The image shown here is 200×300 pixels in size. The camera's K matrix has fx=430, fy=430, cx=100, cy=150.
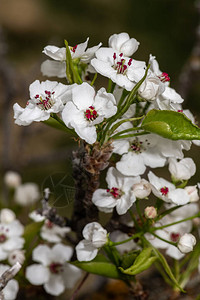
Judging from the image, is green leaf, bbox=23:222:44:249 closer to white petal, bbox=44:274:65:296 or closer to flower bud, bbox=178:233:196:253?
white petal, bbox=44:274:65:296

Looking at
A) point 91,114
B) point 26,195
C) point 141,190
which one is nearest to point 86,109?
point 91,114

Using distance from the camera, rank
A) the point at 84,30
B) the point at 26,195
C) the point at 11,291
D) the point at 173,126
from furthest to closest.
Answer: the point at 84,30
the point at 26,195
the point at 11,291
the point at 173,126

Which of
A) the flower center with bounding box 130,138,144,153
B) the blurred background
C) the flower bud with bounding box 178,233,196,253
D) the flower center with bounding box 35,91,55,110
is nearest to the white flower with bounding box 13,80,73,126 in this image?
the flower center with bounding box 35,91,55,110

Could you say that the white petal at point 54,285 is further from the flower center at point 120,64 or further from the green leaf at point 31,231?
the flower center at point 120,64

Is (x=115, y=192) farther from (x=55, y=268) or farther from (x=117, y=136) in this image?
(x=55, y=268)

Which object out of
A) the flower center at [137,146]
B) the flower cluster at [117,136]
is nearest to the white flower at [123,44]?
the flower cluster at [117,136]

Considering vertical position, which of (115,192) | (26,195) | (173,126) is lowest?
(26,195)

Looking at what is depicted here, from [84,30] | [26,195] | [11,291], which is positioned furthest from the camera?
[84,30]
